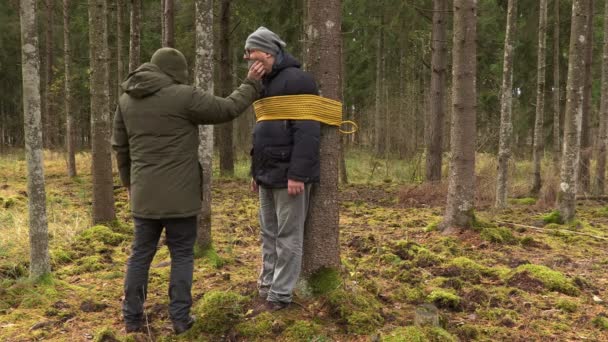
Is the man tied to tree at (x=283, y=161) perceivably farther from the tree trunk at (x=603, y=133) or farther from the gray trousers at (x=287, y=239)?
the tree trunk at (x=603, y=133)

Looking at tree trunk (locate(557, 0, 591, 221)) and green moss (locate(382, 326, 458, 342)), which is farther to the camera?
tree trunk (locate(557, 0, 591, 221))

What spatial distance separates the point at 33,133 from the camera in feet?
15.4

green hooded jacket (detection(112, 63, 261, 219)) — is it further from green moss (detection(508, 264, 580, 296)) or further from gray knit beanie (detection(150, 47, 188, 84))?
green moss (detection(508, 264, 580, 296))

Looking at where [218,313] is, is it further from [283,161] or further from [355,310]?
[283,161]

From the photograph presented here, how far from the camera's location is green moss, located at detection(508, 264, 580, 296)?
16.2 ft

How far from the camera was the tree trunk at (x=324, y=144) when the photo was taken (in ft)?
13.2

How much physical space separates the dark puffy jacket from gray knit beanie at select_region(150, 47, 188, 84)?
0.67m

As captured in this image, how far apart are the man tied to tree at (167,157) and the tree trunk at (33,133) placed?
1464 mm

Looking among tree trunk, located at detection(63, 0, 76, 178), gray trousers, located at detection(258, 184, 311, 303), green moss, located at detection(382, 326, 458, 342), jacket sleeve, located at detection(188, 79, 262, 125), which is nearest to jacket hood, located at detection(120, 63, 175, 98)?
jacket sleeve, located at detection(188, 79, 262, 125)

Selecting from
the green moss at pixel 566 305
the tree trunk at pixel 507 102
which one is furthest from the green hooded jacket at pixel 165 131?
the tree trunk at pixel 507 102

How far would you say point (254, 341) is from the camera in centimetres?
351

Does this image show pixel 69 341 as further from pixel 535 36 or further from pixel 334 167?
pixel 535 36

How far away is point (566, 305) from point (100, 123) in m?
6.79

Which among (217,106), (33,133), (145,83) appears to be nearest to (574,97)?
(217,106)
